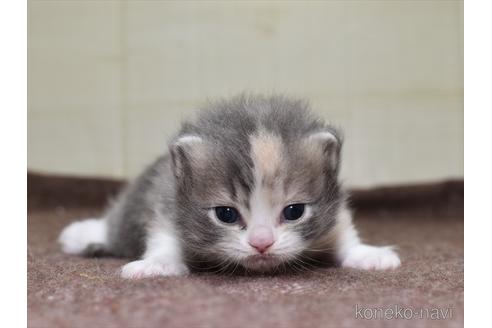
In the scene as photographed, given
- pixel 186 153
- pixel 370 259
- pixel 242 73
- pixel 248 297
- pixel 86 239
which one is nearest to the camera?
pixel 248 297

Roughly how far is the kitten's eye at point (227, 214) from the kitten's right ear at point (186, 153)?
18 cm

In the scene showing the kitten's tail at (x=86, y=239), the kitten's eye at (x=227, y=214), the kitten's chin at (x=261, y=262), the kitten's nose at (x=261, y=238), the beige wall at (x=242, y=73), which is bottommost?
the kitten's tail at (x=86, y=239)

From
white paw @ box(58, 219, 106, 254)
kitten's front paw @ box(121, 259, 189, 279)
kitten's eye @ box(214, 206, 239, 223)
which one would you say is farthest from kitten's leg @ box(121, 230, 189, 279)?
white paw @ box(58, 219, 106, 254)

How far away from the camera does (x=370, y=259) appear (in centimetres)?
209

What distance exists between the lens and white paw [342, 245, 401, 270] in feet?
6.68

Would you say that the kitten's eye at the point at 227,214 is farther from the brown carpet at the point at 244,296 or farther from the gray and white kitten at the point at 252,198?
the brown carpet at the point at 244,296

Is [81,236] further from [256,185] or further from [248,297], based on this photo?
[248,297]

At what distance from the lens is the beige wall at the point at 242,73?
2393 mm

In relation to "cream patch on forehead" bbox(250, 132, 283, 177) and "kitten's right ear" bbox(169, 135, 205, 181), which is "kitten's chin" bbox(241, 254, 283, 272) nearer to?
"cream patch on forehead" bbox(250, 132, 283, 177)

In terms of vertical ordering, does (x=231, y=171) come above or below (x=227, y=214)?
above

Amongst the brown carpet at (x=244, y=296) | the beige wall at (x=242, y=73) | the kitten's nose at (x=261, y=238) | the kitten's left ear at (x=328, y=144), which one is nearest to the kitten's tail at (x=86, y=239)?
the brown carpet at (x=244, y=296)

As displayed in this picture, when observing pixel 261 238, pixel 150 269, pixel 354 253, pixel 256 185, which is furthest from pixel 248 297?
pixel 354 253
